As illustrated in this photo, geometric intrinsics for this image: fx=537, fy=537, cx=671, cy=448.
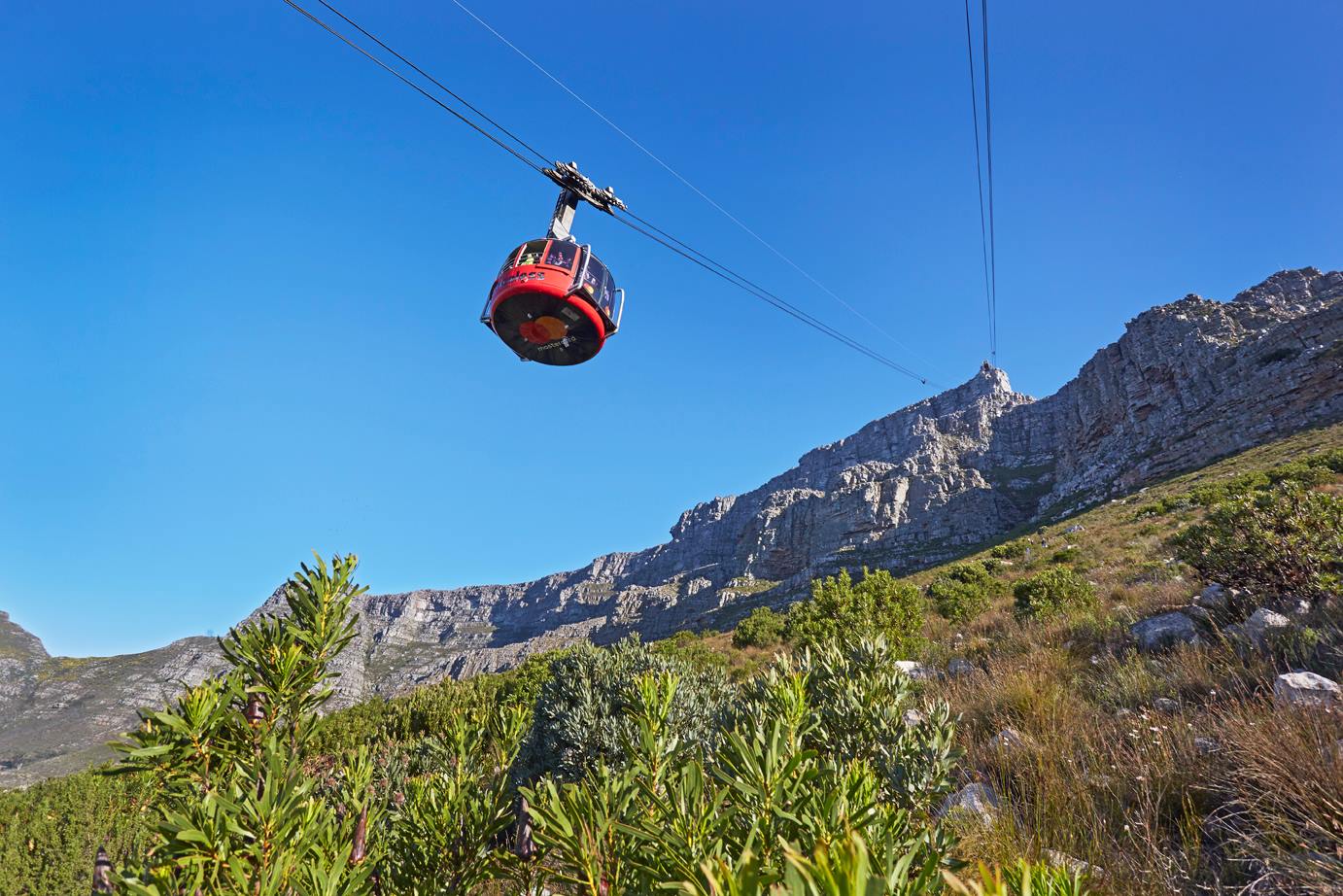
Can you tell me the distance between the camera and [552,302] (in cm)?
641

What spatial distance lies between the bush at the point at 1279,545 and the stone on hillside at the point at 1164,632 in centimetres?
89

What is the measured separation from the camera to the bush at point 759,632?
19.7 meters

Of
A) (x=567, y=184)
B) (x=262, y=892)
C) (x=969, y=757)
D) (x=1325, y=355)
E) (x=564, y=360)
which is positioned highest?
(x=1325, y=355)

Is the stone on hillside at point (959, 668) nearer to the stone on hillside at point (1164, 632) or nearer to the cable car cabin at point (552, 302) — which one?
the stone on hillside at point (1164, 632)

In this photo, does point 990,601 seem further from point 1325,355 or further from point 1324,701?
point 1325,355

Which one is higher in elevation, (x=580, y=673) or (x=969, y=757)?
(x=580, y=673)

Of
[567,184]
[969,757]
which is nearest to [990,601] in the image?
[969,757]

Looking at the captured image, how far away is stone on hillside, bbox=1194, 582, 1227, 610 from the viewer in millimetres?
6625

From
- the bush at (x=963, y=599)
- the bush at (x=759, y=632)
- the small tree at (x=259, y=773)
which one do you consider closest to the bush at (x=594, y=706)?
the small tree at (x=259, y=773)

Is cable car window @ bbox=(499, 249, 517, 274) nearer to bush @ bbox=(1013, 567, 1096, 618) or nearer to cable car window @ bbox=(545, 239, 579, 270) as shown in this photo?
cable car window @ bbox=(545, 239, 579, 270)

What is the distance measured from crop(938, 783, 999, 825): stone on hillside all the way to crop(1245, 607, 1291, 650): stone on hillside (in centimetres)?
346

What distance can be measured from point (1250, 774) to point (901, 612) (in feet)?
25.7

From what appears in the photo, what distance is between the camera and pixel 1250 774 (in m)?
3.10

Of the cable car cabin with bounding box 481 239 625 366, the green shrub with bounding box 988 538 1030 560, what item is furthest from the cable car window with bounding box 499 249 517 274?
the green shrub with bounding box 988 538 1030 560
